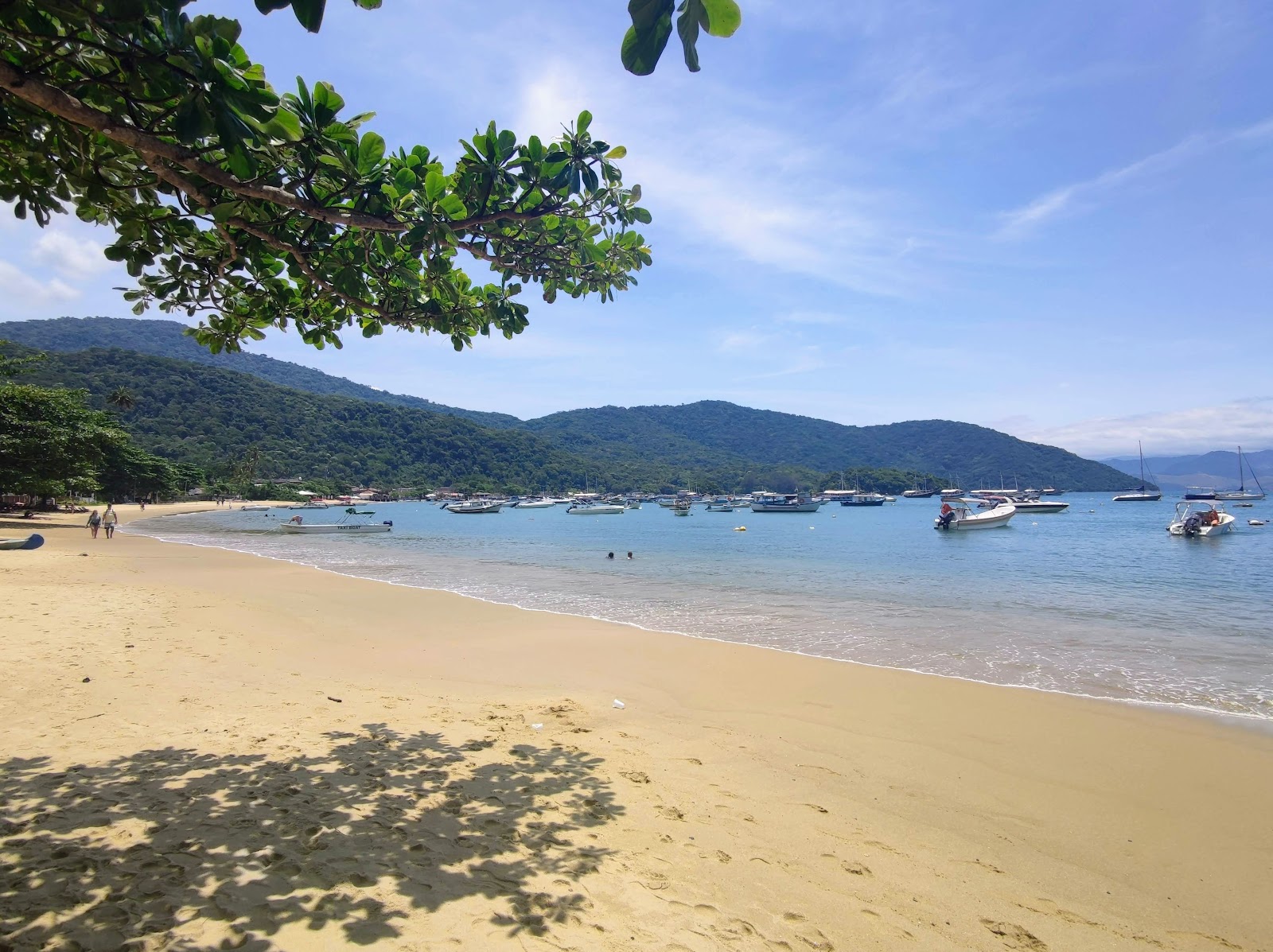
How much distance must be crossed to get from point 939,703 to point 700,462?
173 metres

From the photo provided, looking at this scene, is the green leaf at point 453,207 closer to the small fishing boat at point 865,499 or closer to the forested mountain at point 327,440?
the forested mountain at point 327,440

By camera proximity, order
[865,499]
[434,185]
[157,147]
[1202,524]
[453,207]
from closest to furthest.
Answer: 1. [157,147]
2. [434,185]
3. [453,207]
4. [1202,524]
5. [865,499]

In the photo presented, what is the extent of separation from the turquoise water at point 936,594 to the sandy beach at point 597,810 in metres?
2.04

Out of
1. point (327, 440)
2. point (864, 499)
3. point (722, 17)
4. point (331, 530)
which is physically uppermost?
point (327, 440)

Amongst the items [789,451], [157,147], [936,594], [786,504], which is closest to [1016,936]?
[157,147]

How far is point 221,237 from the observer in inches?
163

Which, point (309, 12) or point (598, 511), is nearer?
point (309, 12)

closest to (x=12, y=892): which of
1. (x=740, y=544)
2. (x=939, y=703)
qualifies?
(x=939, y=703)

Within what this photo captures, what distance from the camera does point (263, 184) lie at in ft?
11.3

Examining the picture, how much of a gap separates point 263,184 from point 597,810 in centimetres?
420

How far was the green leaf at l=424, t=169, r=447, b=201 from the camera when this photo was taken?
11.0 feet

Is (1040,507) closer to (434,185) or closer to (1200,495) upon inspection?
(1200,495)

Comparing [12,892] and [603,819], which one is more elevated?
[12,892]

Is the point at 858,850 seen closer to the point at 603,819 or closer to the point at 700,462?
the point at 603,819
